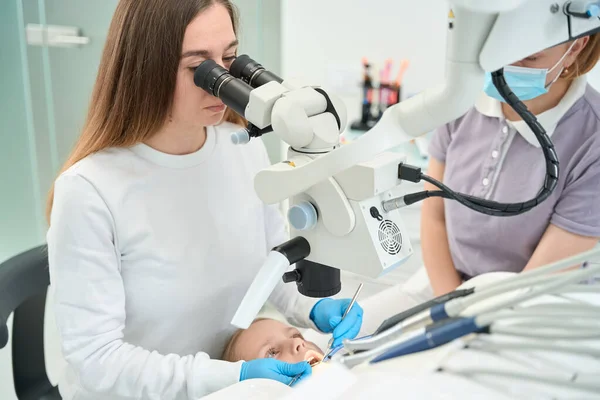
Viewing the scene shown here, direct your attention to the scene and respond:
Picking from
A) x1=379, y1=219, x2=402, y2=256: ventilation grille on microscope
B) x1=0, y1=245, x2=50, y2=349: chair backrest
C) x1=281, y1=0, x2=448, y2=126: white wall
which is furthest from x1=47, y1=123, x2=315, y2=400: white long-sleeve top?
x1=281, y1=0, x2=448, y2=126: white wall

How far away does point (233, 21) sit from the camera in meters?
1.20

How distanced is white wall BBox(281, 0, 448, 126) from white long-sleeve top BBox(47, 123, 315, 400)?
1.23 meters

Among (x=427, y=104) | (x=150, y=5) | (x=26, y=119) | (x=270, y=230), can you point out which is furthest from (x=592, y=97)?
(x=26, y=119)

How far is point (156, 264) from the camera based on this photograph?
111cm

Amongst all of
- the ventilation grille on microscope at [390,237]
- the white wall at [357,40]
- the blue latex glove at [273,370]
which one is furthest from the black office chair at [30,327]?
the white wall at [357,40]

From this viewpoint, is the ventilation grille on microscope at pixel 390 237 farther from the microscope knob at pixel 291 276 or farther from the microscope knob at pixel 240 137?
the microscope knob at pixel 240 137

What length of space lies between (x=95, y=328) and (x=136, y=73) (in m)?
0.49

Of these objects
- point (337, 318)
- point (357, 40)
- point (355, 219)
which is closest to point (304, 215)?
point (355, 219)

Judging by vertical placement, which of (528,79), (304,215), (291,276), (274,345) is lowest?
(274,345)

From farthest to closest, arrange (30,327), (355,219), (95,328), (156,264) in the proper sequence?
(30,327)
(156,264)
(95,328)
(355,219)

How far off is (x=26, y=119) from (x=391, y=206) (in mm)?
1391

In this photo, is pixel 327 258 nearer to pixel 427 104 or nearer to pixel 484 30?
pixel 427 104

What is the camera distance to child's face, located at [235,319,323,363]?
46.1 inches

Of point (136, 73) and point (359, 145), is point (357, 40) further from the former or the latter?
point (359, 145)
